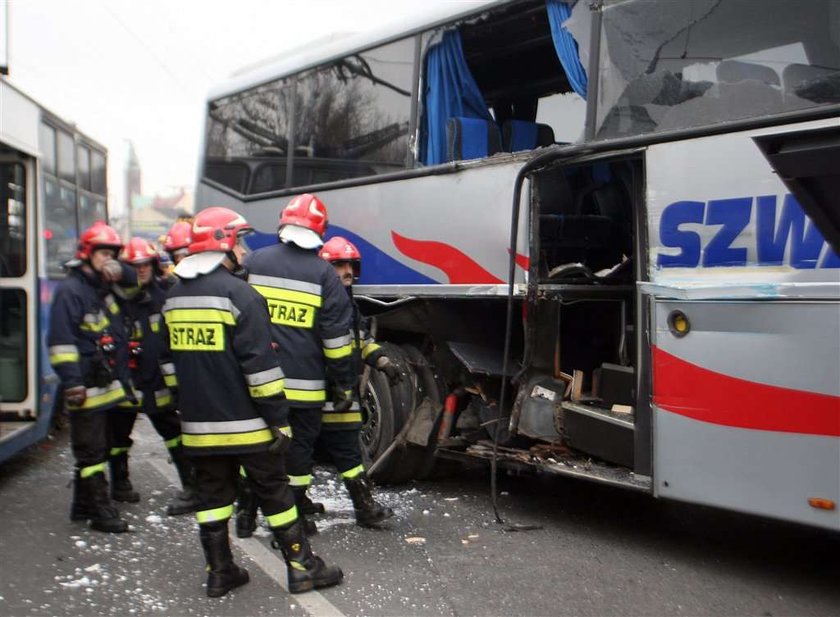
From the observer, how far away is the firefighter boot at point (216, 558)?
13.0 feet

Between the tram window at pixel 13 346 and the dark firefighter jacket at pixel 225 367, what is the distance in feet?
10.2

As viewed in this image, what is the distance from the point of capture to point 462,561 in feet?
14.7

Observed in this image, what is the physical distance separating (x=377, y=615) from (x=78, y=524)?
242 cm

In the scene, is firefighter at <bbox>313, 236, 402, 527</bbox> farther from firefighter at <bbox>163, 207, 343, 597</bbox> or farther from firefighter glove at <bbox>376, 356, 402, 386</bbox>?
firefighter at <bbox>163, 207, 343, 597</bbox>

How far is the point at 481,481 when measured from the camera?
626cm

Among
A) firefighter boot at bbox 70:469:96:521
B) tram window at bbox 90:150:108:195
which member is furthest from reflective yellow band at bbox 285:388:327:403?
tram window at bbox 90:150:108:195

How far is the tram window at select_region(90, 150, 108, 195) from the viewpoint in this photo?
918cm

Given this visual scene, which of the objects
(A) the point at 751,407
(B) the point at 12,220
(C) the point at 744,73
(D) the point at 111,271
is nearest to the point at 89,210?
(B) the point at 12,220

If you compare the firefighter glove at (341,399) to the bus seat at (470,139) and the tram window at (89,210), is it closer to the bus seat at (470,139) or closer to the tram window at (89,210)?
the bus seat at (470,139)

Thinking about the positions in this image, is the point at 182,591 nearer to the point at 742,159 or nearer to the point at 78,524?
the point at 78,524

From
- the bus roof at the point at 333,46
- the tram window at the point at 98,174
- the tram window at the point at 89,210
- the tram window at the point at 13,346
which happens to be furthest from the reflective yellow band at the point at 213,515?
the tram window at the point at 98,174

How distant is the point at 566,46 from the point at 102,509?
405cm

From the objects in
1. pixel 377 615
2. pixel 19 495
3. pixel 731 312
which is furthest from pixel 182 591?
pixel 731 312

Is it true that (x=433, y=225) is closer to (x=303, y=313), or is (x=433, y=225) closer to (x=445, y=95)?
(x=445, y=95)
